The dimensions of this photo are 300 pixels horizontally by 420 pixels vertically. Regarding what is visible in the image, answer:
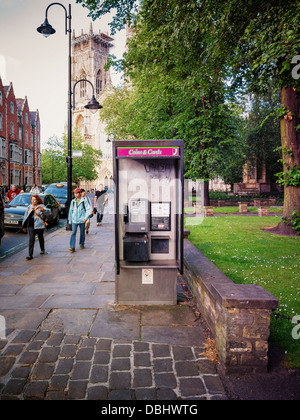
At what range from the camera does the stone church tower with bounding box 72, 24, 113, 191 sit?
3610 inches

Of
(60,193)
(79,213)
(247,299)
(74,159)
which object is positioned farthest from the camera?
(74,159)

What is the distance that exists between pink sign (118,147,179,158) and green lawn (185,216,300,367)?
265 cm

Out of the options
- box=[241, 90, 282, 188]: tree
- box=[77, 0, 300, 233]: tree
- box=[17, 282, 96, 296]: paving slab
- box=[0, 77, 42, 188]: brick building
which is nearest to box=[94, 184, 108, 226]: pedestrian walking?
box=[77, 0, 300, 233]: tree

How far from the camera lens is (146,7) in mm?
9266

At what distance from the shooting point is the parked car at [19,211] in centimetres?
1245

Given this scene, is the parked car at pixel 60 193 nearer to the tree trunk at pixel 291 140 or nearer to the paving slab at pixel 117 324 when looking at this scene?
the tree trunk at pixel 291 140

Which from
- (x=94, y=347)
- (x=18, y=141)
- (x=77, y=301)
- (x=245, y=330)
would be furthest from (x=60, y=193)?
(x=18, y=141)

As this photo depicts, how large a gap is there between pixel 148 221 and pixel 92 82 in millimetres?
101226

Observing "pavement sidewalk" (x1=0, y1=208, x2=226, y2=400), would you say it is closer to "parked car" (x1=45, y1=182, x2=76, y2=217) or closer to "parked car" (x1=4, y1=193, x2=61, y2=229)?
"parked car" (x1=4, y1=193, x2=61, y2=229)

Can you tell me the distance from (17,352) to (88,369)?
94cm

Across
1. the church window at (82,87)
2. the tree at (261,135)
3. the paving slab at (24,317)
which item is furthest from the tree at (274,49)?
the church window at (82,87)

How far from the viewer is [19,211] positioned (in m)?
12.7

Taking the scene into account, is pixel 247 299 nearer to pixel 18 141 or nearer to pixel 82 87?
pixel 18 141

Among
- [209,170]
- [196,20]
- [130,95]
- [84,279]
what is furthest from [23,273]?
[130,95]
